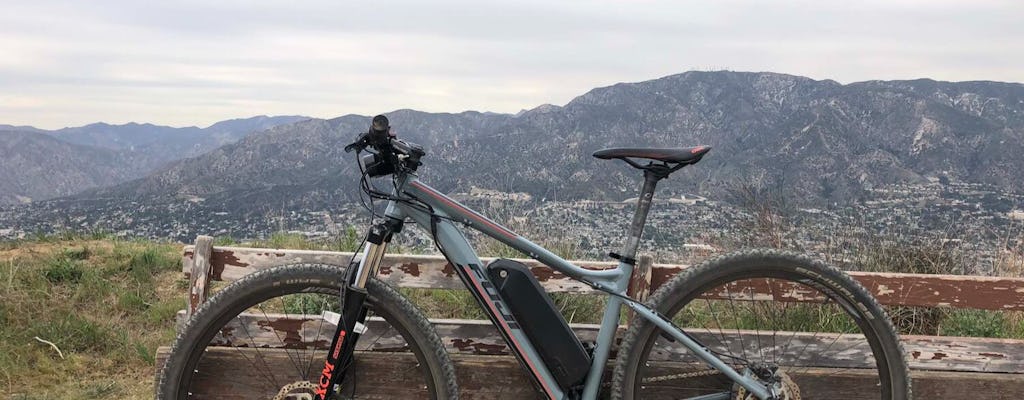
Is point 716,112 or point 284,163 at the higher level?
point 716,112

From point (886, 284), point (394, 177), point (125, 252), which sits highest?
point (394, 177)

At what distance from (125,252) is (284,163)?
30.9m

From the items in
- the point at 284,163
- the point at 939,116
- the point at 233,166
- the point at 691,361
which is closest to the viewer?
the point at 691,361

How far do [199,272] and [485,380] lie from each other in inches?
52.9

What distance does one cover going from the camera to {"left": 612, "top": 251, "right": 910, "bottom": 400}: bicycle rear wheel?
2.34m

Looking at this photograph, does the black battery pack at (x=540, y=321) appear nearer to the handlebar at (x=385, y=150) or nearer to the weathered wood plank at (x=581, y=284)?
the weathered wood plank at (x=581, y=284)

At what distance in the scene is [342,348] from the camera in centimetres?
227

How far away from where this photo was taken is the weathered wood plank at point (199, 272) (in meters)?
2.55

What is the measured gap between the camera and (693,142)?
2784 cm

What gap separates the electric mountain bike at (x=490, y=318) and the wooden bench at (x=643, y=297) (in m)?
0.22

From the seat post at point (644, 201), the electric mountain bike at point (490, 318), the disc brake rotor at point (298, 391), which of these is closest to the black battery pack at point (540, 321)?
the electric mountain bike at point (490, 318)

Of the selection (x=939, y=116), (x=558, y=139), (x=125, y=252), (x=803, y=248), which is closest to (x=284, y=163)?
(x=558, y=139)

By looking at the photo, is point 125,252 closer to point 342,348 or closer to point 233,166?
point 342,348

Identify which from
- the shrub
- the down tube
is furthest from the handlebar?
the shrub
